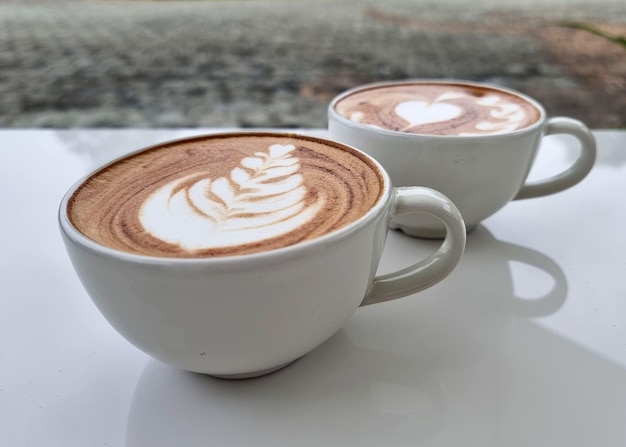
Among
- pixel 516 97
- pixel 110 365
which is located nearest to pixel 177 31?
pixel 516 97

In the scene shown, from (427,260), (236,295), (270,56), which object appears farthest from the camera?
(270,56)

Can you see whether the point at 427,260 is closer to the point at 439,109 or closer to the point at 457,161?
Result: the point at 457,161

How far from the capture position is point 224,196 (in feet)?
1.41

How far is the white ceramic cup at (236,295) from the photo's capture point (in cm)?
33

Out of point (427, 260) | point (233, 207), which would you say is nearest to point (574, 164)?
point (427, 260)

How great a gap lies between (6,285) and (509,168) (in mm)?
411

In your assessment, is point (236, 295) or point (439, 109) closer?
Result: point (236, 295)

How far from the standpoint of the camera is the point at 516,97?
0.64 metres

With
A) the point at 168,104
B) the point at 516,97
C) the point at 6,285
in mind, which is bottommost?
the point at 168,104

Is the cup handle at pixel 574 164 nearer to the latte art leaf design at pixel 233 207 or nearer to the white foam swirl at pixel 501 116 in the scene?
the white foam swirl at pixel 501 116

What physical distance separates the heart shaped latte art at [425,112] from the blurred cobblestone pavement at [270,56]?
1223 mm

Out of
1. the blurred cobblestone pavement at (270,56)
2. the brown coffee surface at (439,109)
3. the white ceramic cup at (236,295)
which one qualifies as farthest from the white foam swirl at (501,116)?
the blurred cobblestone pavement at (270,56)

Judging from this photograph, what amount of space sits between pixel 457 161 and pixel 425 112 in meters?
0.10

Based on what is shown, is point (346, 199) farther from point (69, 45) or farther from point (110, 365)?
point (69, 45)
